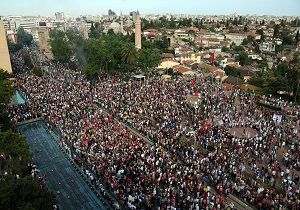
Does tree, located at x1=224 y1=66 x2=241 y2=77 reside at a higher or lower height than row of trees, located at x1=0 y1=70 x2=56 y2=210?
lower

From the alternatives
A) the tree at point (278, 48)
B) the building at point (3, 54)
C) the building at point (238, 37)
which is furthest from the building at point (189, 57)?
the building at point (238, 37)

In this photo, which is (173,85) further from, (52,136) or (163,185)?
(163,185)

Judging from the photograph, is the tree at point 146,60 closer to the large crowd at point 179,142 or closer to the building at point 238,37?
the large crowd at point 179,142

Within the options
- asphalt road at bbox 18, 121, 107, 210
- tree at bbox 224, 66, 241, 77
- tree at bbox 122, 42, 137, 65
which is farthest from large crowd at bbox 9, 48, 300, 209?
tree at bbox 224, 66, 241, 77

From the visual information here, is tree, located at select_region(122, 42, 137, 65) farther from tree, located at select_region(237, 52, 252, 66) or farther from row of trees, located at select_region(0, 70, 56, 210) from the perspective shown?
tree, located at select_region(237, 52, 252, 66)

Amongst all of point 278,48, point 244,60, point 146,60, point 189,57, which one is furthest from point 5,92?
point 278,48

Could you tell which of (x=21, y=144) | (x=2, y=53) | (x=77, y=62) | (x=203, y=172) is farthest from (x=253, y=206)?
(x=77, y=62)

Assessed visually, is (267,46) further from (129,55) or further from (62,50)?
(62,50)
